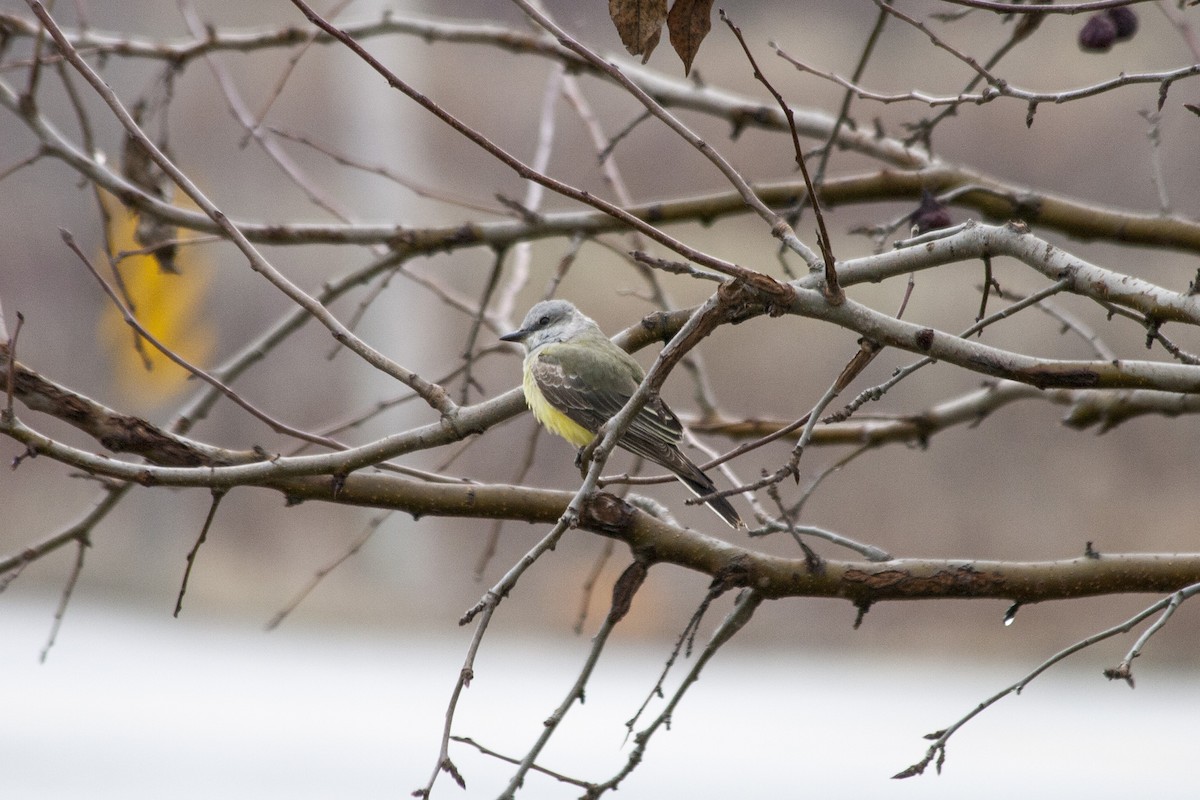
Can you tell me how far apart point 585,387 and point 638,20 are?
2.54 m

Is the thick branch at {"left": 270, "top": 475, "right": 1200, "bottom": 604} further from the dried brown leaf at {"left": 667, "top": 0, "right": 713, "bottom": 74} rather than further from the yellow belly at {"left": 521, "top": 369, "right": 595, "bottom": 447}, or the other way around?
the dried brown leaf at {"left": 667, "top": 0, "right": 713, "bottom": 74}

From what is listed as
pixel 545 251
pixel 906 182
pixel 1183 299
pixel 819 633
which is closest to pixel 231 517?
pixel 545 251

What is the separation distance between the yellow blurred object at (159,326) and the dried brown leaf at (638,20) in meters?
9.87

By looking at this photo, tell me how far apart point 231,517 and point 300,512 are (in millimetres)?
929

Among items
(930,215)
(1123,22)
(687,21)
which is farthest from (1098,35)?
(687,21)

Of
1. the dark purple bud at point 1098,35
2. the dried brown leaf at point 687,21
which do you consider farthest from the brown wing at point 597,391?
the dried brown leaf at point 687,21

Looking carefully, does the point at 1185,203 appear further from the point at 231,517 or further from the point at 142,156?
the point at 142,156

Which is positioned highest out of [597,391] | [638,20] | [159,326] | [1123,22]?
[159,326]

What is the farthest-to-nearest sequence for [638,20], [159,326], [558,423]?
[159,326] < [558,423] < [638,20]

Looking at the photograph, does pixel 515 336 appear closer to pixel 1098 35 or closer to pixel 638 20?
pixel 1098 35

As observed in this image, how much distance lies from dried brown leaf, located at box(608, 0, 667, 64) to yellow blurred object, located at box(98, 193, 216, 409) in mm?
9869

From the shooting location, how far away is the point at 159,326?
12.4m

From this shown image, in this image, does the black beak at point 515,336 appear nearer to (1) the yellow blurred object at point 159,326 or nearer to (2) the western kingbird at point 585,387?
(2) the western kingbird at point 585,387

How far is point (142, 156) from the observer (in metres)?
3.65
